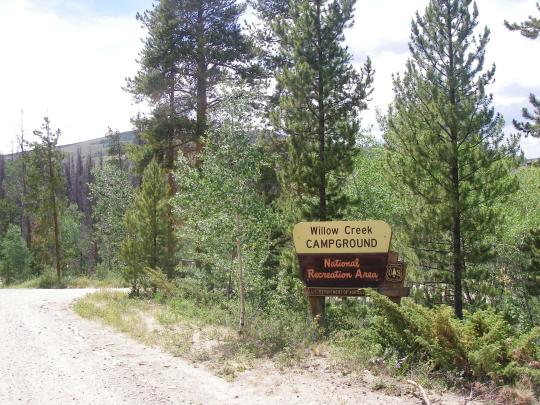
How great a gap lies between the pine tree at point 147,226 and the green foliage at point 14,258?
2444cm

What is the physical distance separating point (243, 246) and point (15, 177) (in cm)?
5766

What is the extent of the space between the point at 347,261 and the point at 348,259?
0.16 feet

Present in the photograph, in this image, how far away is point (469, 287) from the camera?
12.7 meters

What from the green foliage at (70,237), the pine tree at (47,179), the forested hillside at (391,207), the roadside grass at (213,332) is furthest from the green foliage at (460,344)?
the green foliage at (70,237)

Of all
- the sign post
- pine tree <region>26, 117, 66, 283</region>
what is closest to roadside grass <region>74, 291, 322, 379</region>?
the sign post

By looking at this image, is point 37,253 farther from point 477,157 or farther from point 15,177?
point 477,157

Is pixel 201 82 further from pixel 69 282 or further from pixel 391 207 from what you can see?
pixel 69 282

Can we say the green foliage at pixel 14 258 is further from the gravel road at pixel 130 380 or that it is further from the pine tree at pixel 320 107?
the pine tree at pixel 320 107

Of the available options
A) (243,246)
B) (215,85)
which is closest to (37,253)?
(215,85)

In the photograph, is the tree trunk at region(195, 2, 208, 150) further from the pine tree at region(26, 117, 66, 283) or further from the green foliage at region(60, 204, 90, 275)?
the green foliage at region(60, 204, 90, 275)

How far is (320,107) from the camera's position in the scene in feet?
45.8

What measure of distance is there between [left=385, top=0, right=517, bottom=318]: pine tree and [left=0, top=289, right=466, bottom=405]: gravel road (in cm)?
565

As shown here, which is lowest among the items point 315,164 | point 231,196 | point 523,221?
point 523,221

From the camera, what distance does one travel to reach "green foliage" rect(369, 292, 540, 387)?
7098 millimetres
